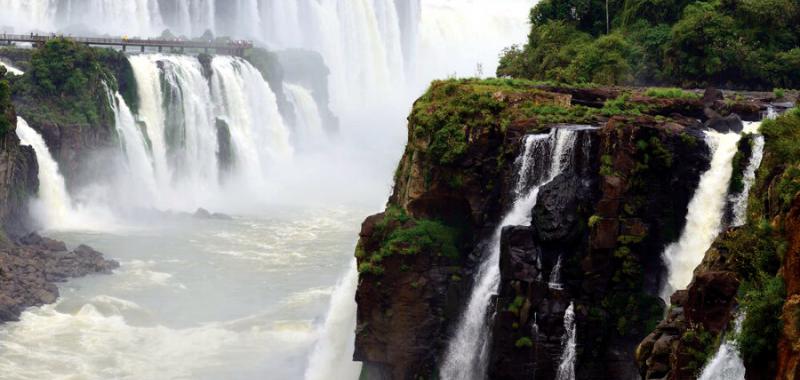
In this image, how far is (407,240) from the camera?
26219 millimetres

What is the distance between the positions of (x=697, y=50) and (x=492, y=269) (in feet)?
47.5

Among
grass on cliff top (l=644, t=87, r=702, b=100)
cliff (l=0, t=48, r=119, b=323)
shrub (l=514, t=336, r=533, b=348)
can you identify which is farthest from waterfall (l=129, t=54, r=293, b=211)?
shrub (l=514, t=336, r=533, b=348)

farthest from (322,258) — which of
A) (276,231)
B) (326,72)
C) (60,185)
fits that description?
(326,72)

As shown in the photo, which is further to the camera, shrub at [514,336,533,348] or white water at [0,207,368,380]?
white water at [0,207,368,380]

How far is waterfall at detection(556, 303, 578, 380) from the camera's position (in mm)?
22703

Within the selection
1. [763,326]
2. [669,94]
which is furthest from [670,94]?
[763,326]

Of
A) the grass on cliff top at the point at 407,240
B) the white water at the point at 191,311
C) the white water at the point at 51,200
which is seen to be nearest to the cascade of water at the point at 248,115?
the white water at the point at 51,200

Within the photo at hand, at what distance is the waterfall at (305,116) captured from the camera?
72812 mm

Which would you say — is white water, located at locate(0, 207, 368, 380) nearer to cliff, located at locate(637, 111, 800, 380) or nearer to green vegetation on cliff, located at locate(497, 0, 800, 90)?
green vegetation on cliff, located at locate(497, 0, 800, 90)

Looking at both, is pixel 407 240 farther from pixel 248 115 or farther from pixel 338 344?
pixel 248 115

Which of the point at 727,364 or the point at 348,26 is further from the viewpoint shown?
the point at 348,26

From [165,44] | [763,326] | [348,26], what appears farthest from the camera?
[348,26]

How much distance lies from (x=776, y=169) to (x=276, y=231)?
30978 millimetres

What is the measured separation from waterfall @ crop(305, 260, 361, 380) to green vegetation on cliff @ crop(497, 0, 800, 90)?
10.5m
